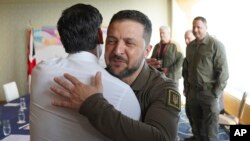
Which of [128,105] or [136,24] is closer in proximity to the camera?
[128,105]

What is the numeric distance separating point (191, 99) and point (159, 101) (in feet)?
10.1

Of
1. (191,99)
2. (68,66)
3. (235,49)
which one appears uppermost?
(68,66)

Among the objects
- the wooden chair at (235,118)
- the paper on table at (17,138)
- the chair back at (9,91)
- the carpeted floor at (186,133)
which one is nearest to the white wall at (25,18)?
the chair back at (9,91)

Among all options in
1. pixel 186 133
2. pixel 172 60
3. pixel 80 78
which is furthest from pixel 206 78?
pixel 80 78

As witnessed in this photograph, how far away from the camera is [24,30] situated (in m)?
7.00

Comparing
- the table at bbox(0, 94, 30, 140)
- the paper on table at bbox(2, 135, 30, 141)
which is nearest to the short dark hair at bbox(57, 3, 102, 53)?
the paper on table at bbox(2, 135, 30, 141)

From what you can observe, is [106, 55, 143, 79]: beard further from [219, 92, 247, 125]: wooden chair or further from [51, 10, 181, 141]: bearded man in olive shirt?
[219, 92, 247, 125]: wooden chair

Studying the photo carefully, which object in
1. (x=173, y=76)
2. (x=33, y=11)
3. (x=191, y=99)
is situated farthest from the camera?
(x=33, y=11)

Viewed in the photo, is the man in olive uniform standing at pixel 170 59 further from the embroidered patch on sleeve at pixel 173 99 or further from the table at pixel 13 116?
the embroidered patch on sleeve at pixel 173 99

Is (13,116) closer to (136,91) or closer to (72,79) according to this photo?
(136,91)

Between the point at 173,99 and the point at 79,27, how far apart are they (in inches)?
17.9

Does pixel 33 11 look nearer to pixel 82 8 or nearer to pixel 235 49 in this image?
pixel 235 49

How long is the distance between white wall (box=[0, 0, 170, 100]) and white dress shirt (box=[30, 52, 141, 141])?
19.1 ft

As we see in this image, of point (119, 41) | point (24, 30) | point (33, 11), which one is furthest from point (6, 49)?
point (119, 41)
